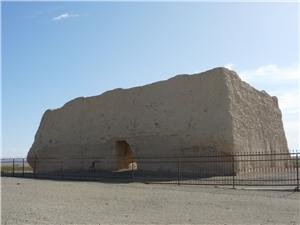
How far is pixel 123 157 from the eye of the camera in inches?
1187

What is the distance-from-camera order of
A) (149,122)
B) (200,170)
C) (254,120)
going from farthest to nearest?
(149,122)
(254,120)
(200,170)

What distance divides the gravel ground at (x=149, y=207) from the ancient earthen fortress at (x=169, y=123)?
8.23 meters

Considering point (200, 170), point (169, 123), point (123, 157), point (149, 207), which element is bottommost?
point (149, 207)

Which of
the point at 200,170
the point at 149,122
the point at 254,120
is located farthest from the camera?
the point at 149,122

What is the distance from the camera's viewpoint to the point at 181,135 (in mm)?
24953

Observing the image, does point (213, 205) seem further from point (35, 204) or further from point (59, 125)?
point (59, 125)

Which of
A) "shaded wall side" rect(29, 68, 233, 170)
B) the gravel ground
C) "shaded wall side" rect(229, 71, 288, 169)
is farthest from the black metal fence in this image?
the gravel ground

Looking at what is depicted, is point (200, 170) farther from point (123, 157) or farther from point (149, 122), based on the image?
point (123, 157)

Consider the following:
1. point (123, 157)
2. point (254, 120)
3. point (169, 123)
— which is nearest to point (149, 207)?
point (169, 123)

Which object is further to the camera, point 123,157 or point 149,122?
point 123,157

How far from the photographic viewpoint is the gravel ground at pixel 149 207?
980 cm

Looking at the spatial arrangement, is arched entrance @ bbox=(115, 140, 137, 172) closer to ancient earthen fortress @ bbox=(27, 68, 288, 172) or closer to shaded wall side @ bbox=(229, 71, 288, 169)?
ancient earthen fortress @ bbox=(27, 68, 288, 172)

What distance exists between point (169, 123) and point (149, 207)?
14.1 m

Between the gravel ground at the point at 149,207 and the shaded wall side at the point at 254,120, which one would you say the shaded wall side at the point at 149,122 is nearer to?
the shaded wall side at the point at 254,120
